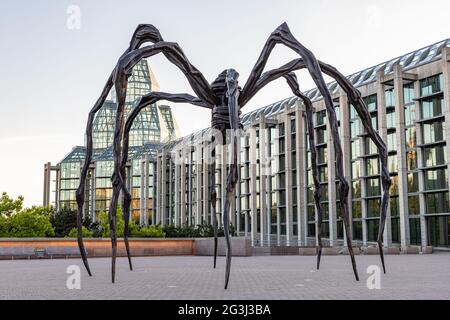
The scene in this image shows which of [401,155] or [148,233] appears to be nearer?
[401,155]

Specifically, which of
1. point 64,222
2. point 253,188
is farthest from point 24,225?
point 253,188

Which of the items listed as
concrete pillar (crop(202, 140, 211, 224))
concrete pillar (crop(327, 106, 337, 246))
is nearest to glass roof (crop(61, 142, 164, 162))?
concrete pillar (crop(202, 140, 211, 224))

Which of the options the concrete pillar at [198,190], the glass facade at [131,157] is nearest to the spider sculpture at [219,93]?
the concrete pillar at [198,190]

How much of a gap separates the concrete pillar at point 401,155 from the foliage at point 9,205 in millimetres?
37538

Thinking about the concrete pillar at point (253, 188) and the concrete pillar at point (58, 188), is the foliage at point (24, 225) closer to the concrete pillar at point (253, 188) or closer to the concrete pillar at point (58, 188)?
the concrete pillar at point (253, 188)

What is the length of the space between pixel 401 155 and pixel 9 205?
3841 cm

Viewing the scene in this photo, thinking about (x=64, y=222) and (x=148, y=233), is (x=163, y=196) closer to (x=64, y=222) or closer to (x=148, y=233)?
(x=64, y=222)

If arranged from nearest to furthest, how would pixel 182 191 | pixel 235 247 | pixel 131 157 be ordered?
pixel 235 247 < pixel 182 191 < pixel 131 157

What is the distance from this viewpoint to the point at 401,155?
50469 millimetres

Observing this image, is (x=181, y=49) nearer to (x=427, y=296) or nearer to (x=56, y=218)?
(x=427, y=296)

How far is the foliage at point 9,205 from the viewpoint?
180ft
